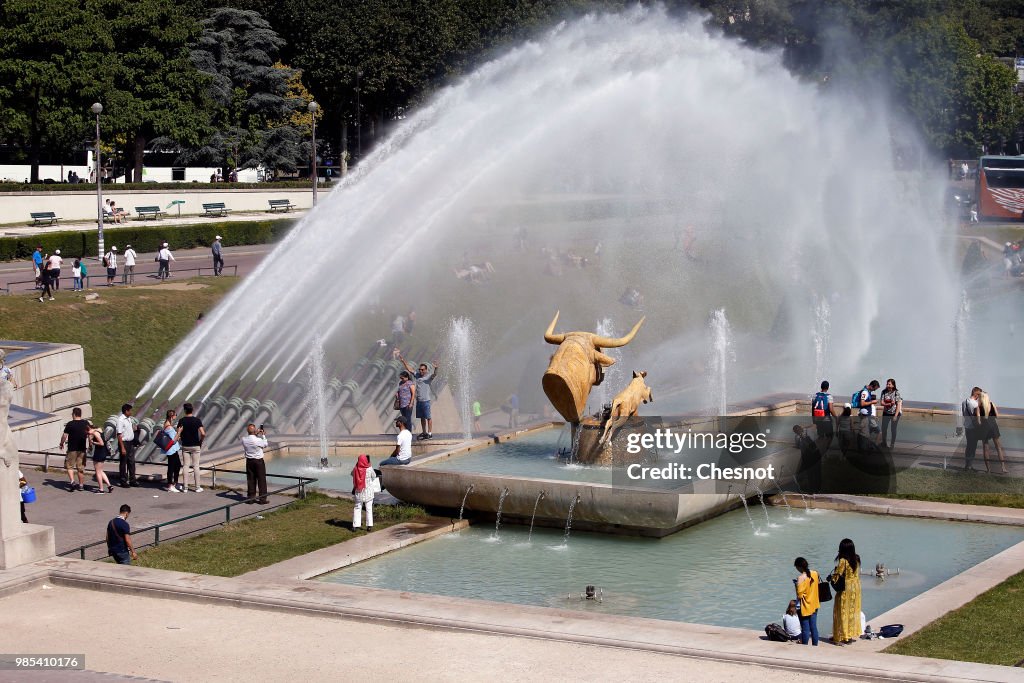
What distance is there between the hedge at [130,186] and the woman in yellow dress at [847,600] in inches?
2282

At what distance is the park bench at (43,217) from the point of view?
65.9 meters

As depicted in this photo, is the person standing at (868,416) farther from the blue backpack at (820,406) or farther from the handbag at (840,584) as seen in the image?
the handbag at (840,584)

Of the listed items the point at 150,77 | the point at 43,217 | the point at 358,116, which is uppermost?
the point at 150,77

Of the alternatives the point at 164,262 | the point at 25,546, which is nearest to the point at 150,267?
the point at 164,262

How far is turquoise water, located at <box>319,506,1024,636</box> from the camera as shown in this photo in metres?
19.4

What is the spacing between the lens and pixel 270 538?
73.7 ft

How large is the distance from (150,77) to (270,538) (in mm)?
63186

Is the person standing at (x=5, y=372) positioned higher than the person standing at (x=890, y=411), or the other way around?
the person standing at (x=5, y=372)

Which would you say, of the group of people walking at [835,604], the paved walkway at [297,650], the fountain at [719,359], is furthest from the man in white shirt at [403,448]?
the fountain at [719,359]

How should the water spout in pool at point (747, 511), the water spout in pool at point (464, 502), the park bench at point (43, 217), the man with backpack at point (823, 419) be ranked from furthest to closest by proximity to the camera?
the park bench at point (43, 217) < the man with backpack at point (823, 419) < the water spout in pool at point (464, 502) < the water spout in pool at point (747, 511)

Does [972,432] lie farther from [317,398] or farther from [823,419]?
[317,398]

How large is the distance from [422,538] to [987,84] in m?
107

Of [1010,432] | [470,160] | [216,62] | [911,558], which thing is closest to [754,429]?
[1010,432]

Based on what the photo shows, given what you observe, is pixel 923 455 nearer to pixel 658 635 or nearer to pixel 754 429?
pixel 754 429
